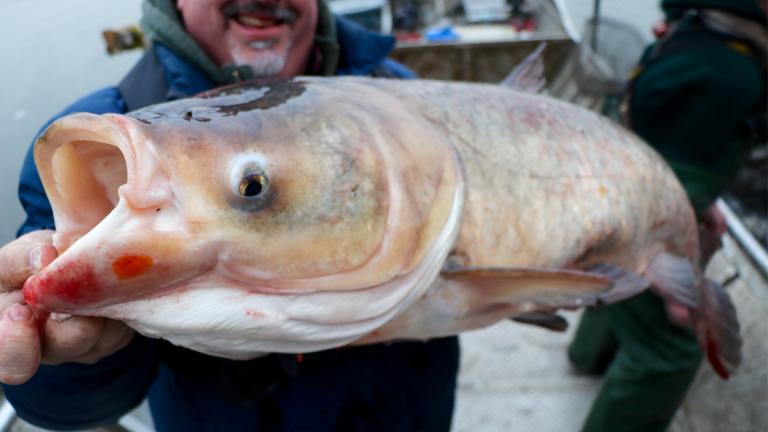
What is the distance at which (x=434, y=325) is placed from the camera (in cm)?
136

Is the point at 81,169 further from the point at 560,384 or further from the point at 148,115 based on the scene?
the point at 560,384

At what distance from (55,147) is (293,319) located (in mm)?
471

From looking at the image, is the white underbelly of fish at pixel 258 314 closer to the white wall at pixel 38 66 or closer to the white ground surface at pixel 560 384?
the white wall at pixel 38 66

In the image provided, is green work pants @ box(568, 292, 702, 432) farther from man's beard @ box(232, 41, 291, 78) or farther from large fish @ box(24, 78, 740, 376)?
man's beard @ box(232, 41, 291, 78)

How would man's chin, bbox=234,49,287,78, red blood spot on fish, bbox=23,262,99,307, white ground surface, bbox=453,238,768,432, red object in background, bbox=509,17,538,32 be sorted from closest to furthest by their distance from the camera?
red blood spot on fish, bbox=23,262,99,307
man's chin, bbox=234,49,287,78
white ground surface, bbox=453,238,768,432
red object in background, bbox=509,17,538,32

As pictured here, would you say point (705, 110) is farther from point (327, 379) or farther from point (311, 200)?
point (311, 200)

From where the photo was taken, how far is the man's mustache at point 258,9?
5.29 feet

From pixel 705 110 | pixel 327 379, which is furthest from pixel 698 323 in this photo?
pixel 327 379

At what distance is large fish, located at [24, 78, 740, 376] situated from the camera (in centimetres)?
87

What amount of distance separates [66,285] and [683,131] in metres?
2.56

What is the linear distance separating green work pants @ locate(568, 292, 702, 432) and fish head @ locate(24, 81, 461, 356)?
193 centimetres

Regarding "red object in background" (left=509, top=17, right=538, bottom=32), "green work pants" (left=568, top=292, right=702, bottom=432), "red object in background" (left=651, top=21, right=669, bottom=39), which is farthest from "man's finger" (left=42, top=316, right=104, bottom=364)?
"red object in background" (left=509, top=17, right=538, bottom=32)

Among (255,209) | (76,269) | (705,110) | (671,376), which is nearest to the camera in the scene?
(76,269)

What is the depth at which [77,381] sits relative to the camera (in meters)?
1.32
